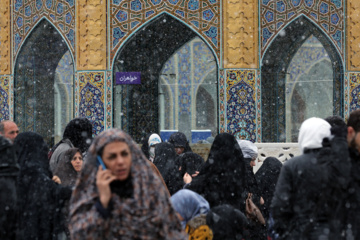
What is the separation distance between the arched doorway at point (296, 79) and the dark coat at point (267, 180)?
576cm

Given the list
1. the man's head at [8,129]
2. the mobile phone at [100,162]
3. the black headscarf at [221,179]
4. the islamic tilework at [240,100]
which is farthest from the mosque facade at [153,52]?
the mobile phone at [100,162]

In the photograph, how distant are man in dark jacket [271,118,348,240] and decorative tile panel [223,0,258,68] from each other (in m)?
7.68

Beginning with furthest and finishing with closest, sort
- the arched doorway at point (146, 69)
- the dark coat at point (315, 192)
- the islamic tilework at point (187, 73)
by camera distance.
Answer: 1. the islamic tilework at point (187, 73)
2. the arched doorway at point (146, 69)
3. the dark coat at point (315, 192)

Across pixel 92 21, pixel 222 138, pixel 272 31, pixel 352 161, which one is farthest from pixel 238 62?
pixel 352 161

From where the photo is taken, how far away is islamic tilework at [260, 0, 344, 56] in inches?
436

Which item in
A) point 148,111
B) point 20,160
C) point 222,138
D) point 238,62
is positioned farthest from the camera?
point 148,111

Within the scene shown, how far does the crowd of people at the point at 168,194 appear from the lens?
2.54 m

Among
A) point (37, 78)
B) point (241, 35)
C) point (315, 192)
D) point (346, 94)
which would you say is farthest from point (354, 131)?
point (37, 78)

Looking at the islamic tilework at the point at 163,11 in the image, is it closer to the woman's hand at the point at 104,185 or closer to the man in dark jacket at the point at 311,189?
the man in dark jacket at the point at 311,189

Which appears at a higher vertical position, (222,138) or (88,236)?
(222,138)

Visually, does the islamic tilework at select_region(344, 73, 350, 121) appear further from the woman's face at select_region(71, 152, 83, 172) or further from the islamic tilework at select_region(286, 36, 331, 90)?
the islamic tilework at select_region(286, 36, 331, 90)

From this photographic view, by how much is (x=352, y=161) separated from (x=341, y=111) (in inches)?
321

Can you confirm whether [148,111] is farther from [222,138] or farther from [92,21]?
[222,138]

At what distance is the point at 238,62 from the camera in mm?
10773
